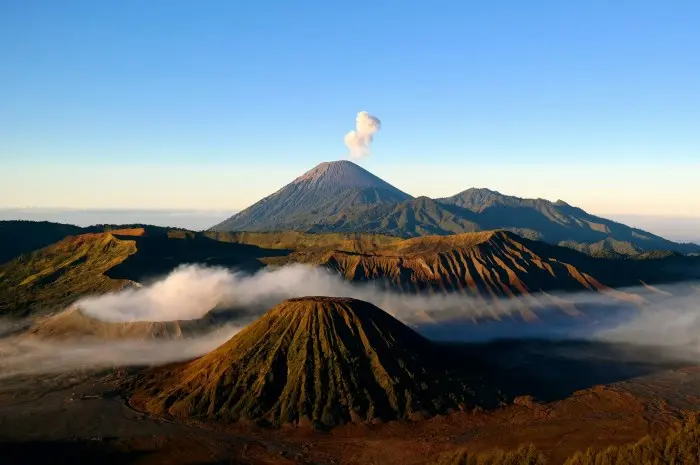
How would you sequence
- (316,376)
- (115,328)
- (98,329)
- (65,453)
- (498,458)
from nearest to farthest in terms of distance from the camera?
(498,458) < (65,453) < (316,376) < (115,328) < (98,329)

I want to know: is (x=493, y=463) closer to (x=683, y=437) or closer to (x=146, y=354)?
(x=683, y=437)

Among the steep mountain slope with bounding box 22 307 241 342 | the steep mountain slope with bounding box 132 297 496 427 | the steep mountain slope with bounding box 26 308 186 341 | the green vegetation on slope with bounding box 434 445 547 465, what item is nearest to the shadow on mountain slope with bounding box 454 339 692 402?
the steep mountain slope with bounding box 132 297 496 427

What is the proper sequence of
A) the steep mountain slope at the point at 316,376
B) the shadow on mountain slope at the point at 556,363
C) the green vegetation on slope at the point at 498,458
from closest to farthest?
the green vegetation on slope at the point at 498,458
the steep mountain slope at the point at 316,376
the shadow on mountain slope at the point at 556,363

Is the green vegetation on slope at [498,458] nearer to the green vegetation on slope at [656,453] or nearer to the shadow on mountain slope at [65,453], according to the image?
the green vegetation on slope at [656,453]

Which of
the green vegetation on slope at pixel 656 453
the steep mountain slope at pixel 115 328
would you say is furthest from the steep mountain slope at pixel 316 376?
the green vegetation on slope at pixel 656 453

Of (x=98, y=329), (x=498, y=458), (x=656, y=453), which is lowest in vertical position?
(x=498, y=458)

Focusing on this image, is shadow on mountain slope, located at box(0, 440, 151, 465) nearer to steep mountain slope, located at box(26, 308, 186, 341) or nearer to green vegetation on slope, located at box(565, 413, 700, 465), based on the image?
steep mountain slope, located at box(26, 308, 186, 341)

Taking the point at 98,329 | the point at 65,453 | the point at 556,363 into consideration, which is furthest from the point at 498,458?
the point at 98,329

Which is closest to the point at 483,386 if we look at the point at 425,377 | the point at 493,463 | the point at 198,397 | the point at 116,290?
the point at 425,377

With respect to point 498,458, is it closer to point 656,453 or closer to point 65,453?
point 656,453
